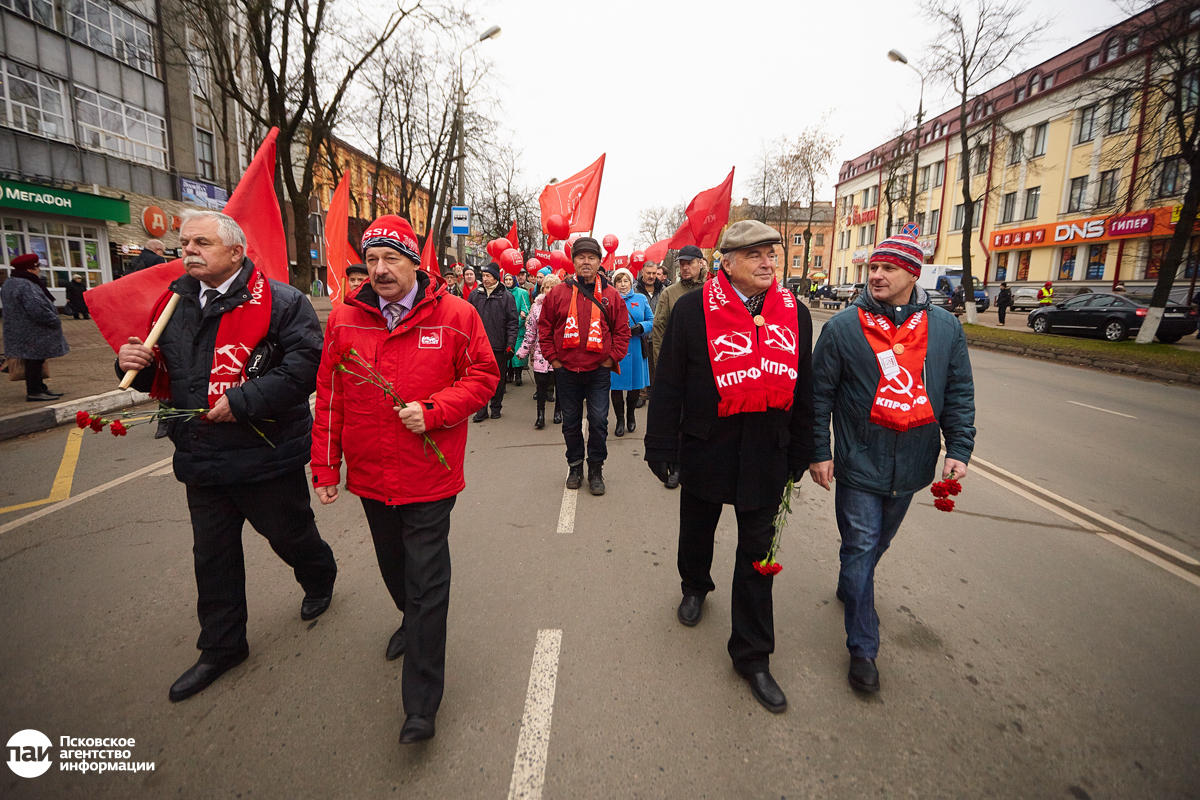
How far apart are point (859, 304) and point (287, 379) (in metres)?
2.61

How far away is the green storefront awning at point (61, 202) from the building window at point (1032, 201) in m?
47.3

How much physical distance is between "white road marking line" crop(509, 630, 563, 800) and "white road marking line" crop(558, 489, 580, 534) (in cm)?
136

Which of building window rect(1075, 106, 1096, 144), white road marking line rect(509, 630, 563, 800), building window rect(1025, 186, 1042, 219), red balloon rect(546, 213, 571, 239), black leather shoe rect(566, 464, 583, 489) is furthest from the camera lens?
building window rect(1025, 186, 1042, 219)

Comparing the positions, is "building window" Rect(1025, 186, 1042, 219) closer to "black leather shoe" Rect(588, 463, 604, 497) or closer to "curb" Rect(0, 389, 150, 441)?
"black leather shoe" Rect(588, 463, 604, 497)

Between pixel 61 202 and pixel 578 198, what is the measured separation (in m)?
22.6

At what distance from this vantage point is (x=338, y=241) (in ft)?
20.0

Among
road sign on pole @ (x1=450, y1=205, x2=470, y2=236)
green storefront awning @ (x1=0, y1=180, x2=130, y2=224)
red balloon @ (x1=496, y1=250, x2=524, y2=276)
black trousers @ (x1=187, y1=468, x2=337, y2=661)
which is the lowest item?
black trousers @ (x1=187, y1=468, x2=337, y2=661)

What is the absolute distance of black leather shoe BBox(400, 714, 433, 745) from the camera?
2.17 meters

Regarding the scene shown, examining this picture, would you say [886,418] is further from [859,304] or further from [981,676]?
[981,676]

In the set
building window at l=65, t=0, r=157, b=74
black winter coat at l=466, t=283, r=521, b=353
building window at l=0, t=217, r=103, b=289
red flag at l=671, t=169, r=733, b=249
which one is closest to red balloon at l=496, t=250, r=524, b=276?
black winter coat at l=466, t=283, r=521, b=353

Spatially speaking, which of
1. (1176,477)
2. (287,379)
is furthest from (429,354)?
(1176,477)

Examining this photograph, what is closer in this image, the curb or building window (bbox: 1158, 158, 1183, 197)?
the curb

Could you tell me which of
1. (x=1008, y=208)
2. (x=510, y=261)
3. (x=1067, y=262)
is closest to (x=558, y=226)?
(x=510, y=261)

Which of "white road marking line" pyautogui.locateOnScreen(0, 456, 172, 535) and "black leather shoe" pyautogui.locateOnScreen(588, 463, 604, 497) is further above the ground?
"black leather shoe" pyautogui.locateOnScreen(588, 463, 604, 497)
